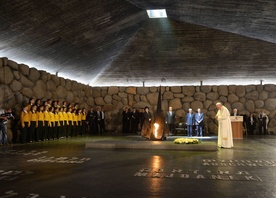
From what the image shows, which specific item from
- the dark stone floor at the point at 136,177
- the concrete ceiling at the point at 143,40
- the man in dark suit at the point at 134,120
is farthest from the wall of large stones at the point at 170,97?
the dark stone floor at the point at 136,177

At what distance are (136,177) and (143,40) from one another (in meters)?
12.2

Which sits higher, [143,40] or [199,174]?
[143,40]

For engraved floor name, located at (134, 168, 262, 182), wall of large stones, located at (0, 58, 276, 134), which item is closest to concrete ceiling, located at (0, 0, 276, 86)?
wall of large stones, located at (0, 58, 276, 134)

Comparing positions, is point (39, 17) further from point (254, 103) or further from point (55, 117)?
point (254, 103)

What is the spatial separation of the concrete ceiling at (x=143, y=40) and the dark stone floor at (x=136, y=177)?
4922mm

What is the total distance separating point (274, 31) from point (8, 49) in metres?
10.4

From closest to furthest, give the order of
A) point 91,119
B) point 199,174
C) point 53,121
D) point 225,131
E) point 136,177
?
point 136,177, point 199,174, point 225,131, point 53,121, point 91,119

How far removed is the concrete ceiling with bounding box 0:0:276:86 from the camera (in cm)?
1065

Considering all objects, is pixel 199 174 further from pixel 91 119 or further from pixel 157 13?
pixel 91 119

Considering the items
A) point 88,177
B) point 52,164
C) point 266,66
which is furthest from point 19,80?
point 266,66

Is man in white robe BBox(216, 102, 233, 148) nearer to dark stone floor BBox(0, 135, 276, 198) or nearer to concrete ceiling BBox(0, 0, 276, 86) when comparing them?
dark stone floor BBox(0, 135, 276, 198)

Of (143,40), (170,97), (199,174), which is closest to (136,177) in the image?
(199,174)

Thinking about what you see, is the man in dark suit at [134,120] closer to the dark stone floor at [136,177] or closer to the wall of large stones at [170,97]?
the wall of large stones at [170,97]

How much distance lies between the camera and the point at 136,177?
5500 millimetres
